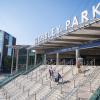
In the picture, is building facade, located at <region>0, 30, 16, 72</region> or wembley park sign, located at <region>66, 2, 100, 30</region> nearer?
wembley park sign, located at <region>66, 2, 100, 30</region>

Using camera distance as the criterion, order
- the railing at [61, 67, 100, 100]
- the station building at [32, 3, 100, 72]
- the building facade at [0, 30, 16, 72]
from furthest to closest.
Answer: the building facade at [0, 30, 16, 72], the station building at [32, 3, 100, 72], the railing at [61, 67, 100, 100]

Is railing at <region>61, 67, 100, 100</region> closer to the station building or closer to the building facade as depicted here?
the station building

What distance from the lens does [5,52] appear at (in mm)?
92500

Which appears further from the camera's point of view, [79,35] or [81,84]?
[79,35]

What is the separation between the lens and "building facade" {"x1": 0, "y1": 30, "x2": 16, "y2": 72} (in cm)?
8350

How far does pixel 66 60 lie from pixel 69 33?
28.2 meters

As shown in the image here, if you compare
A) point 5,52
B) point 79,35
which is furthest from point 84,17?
point 5,52

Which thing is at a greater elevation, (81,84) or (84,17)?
(84,17)

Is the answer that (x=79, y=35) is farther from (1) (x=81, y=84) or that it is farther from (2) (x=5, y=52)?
(2) (x=5, y=52)

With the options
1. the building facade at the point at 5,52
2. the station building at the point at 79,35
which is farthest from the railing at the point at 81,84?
the building facade at the point at 5,52

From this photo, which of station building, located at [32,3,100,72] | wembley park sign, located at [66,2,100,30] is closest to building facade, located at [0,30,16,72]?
station building, located at [32,3,100,72]

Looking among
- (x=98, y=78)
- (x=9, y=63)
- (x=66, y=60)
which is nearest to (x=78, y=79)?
(x=98, y=78)

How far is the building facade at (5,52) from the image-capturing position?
274ft

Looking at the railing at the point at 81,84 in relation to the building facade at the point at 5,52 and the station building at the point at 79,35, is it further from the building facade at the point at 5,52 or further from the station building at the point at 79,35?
the building facade at the point at 5,52
